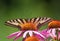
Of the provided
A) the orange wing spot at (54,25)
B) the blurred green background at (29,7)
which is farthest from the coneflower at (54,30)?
the blurred green background at (29,7)

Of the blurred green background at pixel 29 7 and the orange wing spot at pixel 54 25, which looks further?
the blurred green background at pixel 29 7

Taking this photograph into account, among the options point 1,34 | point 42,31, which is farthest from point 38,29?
point 1,34

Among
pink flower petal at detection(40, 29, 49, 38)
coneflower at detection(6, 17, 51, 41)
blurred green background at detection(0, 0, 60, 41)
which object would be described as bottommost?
pink flower petal at detection(40, 29, 49, 38)

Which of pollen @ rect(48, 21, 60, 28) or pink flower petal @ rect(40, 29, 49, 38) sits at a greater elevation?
pollen @ rect(48, 21, 60, 28)

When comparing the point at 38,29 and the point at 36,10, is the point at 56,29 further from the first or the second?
the point at 36,10

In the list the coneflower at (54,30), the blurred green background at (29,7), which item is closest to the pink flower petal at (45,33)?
the coneflower at (54,30)

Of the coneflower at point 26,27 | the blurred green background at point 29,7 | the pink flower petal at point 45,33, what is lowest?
the pink flower petal at point 45,33

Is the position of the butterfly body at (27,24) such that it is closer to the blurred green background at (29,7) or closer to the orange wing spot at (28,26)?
the orange wing spot at (28,26)

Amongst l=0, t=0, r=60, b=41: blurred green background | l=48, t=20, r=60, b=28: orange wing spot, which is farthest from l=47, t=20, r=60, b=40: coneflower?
l=0, t=0, r=60, b=41: blurred green background

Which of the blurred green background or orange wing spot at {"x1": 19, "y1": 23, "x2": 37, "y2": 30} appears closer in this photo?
Answer: orange wing spot at {"x1": 19, "y1": 23, "x2": 37, "y2": 30}

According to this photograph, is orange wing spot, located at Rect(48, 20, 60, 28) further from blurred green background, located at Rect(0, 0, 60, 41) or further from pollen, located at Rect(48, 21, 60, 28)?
blurred green background, located at Rect(0, 0, 60, 41)

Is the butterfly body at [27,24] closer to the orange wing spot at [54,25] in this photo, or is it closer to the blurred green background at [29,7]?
the orange wing spot at [54,25]

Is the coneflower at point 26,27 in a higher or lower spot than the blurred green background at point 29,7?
lower
